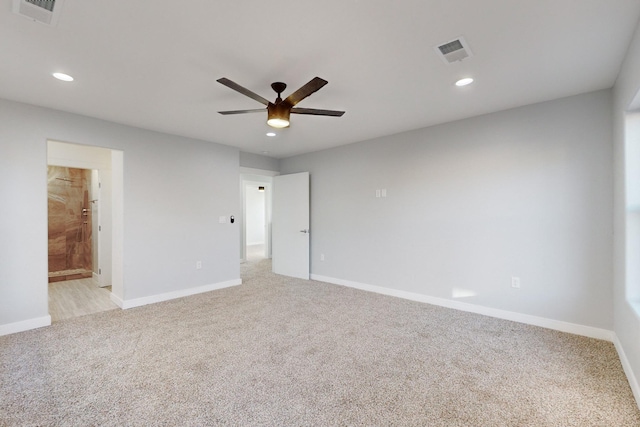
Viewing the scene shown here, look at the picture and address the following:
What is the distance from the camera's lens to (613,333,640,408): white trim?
6.12 feet

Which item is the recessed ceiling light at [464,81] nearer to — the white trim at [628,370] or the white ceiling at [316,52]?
the white ceiling at [316,52]

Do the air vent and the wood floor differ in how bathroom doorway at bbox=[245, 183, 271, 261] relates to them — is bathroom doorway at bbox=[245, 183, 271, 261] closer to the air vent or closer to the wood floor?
the wood floor

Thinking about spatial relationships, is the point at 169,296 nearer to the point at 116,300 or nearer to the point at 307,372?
the point at 116,300

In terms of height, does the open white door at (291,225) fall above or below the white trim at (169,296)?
above

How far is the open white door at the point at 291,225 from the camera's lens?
5.39 meters

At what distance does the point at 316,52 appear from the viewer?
207 centimetres

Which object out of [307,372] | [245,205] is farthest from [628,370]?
[245,205]

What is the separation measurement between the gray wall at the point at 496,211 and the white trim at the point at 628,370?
27cm

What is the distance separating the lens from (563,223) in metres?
2.94

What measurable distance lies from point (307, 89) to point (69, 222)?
6.26 metres

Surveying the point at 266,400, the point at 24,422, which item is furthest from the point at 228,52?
the point at 24,422

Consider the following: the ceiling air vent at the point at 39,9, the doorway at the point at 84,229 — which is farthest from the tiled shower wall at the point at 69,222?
the ceiling air vent at the point at 39,9

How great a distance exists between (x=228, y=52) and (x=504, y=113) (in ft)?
10.2

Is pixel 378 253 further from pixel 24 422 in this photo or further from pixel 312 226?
pixel 24 422
